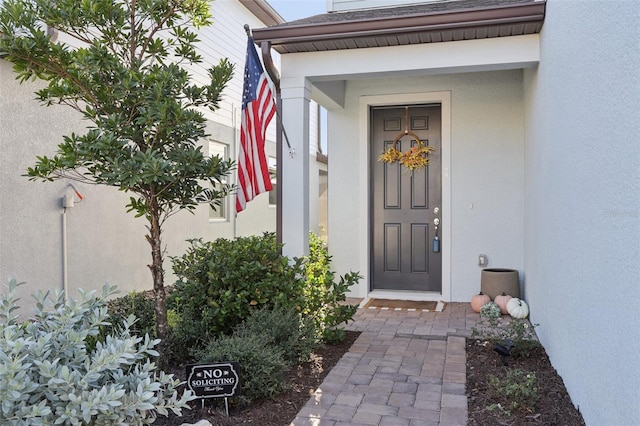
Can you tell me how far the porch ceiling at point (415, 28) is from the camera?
4.53m

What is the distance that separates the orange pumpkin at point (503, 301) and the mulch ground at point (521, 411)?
143 centimetres

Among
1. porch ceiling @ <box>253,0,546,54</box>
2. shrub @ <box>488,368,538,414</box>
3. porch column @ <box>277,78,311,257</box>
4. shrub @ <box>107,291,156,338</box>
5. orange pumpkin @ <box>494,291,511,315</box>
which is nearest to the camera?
shrub @ <box>488,368,538,414</box>

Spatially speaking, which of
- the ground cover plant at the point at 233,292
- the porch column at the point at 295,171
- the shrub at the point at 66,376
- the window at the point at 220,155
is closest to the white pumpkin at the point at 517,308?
the ground cover plant at the point at 233,292

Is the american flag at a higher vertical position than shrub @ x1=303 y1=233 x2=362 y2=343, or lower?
higher

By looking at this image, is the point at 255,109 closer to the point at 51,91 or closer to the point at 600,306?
the point at 51,91

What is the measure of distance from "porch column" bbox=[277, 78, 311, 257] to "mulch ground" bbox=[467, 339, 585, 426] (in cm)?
197

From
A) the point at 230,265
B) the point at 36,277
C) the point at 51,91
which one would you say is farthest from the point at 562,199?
the point at 36,277

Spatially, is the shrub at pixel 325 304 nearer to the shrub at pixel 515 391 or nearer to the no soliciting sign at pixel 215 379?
the no soliciting sign at pixel 215 379

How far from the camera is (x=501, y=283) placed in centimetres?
610

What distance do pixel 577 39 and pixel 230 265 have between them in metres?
3.00

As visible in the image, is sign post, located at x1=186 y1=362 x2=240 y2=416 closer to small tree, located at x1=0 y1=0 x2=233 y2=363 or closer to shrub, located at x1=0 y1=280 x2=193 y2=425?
shrub, located at x1=0 y1=280 x2=193 y2=425

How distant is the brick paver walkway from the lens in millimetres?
3305

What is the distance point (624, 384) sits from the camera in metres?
2.26

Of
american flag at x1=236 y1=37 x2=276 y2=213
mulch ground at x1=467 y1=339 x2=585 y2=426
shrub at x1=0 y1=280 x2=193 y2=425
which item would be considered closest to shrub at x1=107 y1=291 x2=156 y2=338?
american flag at x1=236 y1=37 x2=276 y2=213
